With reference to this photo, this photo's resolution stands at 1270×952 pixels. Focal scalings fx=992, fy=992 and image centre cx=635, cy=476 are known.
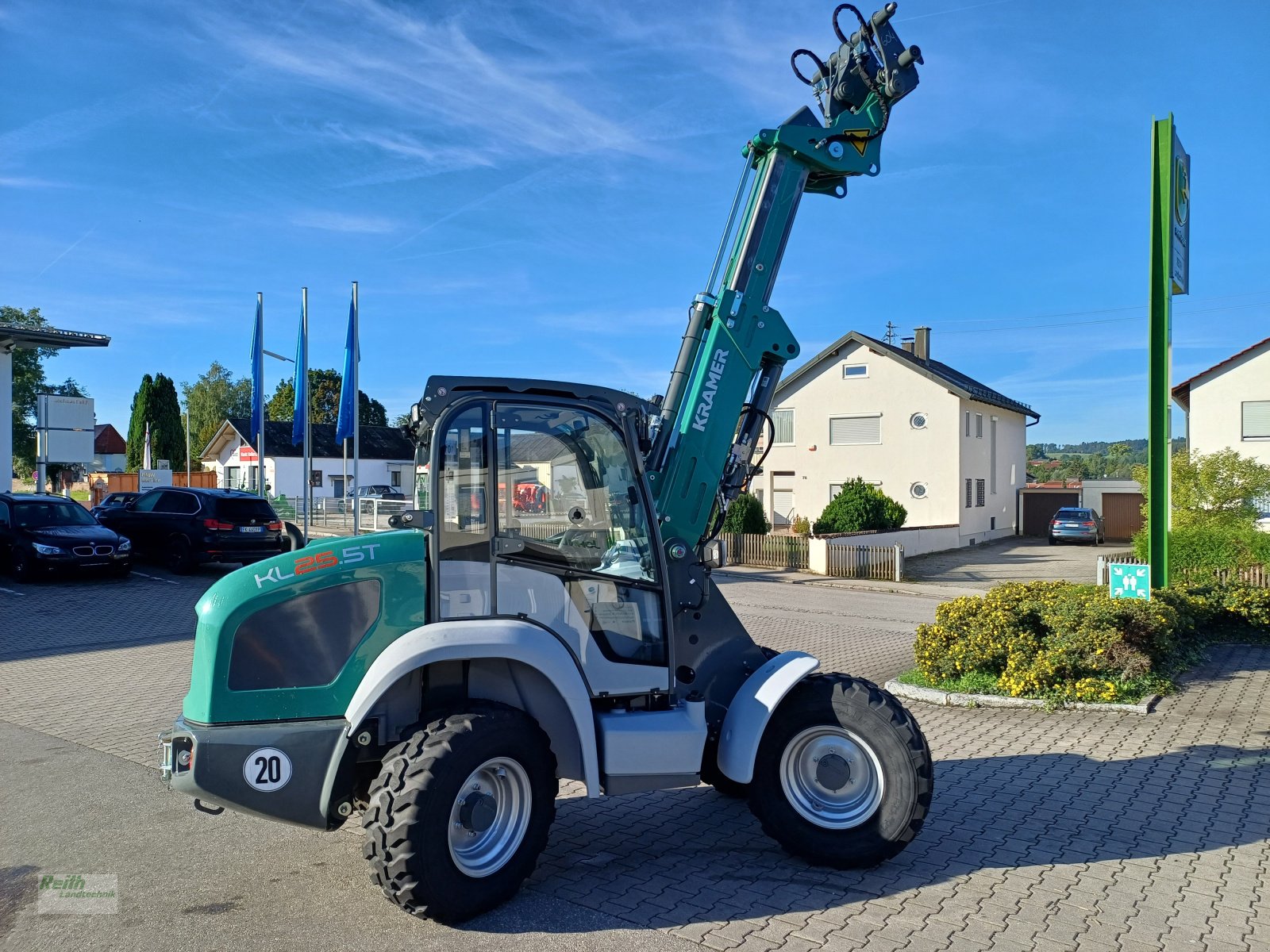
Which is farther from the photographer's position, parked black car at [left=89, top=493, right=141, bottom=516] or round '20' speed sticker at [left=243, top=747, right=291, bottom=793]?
parked black car at [left=89, top=493, right=141, bottom=516]

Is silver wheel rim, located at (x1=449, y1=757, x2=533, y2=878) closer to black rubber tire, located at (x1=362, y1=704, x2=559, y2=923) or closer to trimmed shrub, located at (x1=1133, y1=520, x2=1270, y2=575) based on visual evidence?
black rubber tire, located at (x1=362, y1=704, x2=559, y2=923)

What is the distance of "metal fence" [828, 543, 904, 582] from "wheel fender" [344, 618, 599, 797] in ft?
64.9

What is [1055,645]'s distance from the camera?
9234mm

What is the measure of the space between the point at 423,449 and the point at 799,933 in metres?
2.85

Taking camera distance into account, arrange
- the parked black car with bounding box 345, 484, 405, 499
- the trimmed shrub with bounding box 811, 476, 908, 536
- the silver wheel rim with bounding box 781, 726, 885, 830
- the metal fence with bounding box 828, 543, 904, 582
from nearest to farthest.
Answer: the silver wheel rim with bounding box 781, 726, 885, 830 → the metal fence with bounding box 828, 543, 904, 582 → the trimmed shrub with bounding box 811, 476, 908, 536 → the parked black car with bounding box 345, 484, 405, 499

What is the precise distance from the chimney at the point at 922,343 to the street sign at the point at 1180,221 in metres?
27.7

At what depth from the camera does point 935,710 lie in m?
9.01

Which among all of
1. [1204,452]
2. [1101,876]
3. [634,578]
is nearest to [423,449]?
[634,578]

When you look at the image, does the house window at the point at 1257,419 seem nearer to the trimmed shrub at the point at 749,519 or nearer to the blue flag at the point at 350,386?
the trimmed shrub at the point at 749,519

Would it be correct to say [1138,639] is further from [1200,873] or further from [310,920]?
[310,920]

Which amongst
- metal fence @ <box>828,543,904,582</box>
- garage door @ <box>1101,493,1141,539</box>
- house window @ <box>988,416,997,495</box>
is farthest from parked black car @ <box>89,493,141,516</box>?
garage door @ <box>1101,493,1141,539</box>

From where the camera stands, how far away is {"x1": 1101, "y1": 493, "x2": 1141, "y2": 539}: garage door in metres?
39.3

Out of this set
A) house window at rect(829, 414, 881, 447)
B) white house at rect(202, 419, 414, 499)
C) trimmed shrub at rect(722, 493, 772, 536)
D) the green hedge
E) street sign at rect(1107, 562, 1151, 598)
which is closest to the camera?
the green hedge

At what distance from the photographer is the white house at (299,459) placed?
186ft
